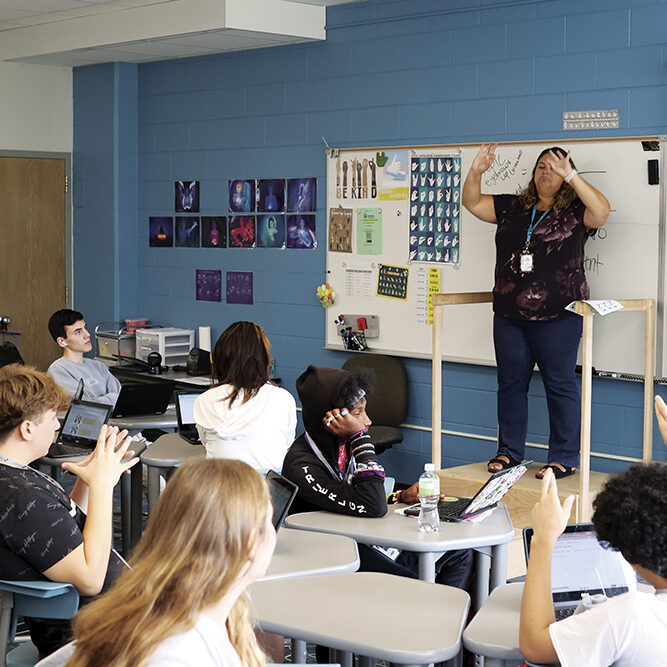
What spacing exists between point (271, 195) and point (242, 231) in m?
0.38

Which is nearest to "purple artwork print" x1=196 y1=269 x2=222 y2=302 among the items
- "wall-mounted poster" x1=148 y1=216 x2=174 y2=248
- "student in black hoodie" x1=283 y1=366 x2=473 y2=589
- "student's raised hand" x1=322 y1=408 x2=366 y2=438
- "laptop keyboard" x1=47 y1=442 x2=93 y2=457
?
"wall-mounted poster" x1=148 y1=216 x2=174 y2=248

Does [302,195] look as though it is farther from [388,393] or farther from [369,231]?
[388,393]

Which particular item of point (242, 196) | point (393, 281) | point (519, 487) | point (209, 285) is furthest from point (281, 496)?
point (209, 285)

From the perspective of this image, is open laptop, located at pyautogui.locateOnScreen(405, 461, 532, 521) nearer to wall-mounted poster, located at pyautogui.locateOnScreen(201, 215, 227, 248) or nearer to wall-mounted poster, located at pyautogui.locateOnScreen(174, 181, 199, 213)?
wall-mounted poster, located at pyautogui.locateOnScreen(201, 215, 227, 248)

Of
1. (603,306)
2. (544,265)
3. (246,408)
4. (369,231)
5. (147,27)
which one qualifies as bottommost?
(246,408)

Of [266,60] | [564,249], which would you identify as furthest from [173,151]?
[564,249]

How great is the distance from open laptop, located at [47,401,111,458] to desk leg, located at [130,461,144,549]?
47 cm

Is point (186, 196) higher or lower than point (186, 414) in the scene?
higher

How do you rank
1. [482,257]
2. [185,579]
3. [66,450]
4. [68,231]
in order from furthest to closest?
[68,231], [482,257], [66,450], [185,579]

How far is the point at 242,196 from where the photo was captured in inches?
275

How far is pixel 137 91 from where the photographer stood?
25.1 feet

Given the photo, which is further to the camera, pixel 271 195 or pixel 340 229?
pixel 271 195

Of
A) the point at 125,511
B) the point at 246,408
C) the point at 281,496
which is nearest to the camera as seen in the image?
the point at 281,496

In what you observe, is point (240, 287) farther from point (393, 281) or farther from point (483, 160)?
point (483, 160)
